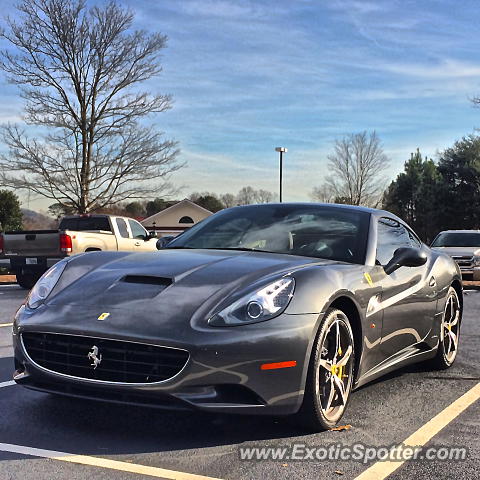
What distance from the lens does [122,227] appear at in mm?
16422

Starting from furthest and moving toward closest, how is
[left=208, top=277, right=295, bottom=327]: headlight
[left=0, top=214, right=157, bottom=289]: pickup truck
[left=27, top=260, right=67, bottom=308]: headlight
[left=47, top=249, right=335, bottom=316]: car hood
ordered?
1. [left=0, top=214, right=157, bottom=289]: pickup truck
2. [left=27, top=260, right=67, bottom=308]: headlight
3. [left=47, top=249, right=335, bottom=316]: car hood
4. [left=208, top=277, right=295, bottom=327]: headlight

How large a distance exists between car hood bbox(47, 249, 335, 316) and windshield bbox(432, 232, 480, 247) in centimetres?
1474

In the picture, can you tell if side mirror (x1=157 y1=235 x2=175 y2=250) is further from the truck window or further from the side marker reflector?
the truck window

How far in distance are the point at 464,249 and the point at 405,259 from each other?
43.5 feet

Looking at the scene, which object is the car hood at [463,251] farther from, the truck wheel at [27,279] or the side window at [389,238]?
the side window at [389,238]

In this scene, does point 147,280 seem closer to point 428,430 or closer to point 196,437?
point 196,437

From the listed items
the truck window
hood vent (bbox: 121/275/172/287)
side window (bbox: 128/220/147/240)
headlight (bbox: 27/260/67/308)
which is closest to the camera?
hood vent (bbox: 121/275/172/287)

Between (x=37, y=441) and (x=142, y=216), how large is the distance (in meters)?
71.9

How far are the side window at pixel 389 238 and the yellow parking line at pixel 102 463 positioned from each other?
7.27 ft

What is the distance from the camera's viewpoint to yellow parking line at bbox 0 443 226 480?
9.89ft

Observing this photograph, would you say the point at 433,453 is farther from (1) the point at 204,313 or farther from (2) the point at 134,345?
(2) the point at 134,345

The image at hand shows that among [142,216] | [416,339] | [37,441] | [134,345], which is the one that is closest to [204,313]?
[134,345]

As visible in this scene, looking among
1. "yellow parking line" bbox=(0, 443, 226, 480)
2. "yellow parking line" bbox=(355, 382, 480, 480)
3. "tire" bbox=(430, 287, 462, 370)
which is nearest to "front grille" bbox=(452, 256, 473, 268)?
"tire" bbox=(430, 287, 462, 370)

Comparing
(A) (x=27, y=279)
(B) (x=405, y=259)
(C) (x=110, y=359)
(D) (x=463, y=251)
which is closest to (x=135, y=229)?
(A) (x=27, y=279)
